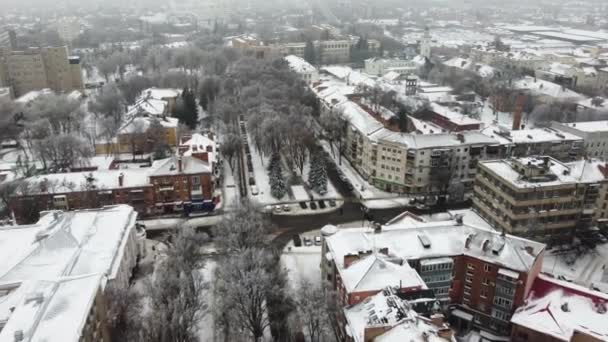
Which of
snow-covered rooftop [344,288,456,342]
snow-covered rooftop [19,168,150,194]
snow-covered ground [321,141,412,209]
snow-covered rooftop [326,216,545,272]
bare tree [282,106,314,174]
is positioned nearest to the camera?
snow-covered rooftop [344,288,456,342]

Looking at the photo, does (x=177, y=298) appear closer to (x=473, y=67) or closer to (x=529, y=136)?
(x=529, y=136)

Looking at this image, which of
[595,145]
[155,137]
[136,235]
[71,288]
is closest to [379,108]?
[595,145]

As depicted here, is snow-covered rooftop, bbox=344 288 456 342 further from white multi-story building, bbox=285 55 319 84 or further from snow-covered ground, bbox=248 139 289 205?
white multi-story building, bbox=285 55 319 84

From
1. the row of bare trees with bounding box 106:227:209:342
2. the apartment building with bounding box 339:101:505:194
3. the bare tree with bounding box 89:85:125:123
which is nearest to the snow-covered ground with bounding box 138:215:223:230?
the row of bare trees with bounding box 106:227:209:342

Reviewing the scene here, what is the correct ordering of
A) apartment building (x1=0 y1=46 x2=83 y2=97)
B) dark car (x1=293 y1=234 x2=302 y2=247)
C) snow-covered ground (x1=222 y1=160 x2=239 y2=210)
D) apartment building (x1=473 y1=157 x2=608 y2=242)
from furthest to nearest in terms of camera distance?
apartment building (x1=0 y1=46 x2=83 y2=97)
snow-covered ground (x1=222 y1=160 x2=239 y2=210)
dark car (x1=293 y1=234 x2=302 y2=247)
apartment building (x1=473 y1=157 x2=608 y2=242)

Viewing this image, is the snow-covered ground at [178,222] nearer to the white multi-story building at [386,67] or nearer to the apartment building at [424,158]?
the apartment building at [424,158]
